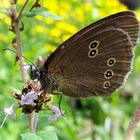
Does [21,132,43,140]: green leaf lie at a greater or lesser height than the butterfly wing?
lesser

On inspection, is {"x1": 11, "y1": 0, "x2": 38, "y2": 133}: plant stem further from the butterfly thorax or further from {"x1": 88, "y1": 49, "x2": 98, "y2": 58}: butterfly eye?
{"x1": 88, "y1": 49, "x2": 98, "y2": 58}: butterfly eye

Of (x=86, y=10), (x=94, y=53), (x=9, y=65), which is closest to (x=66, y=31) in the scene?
(x=86, y=10)

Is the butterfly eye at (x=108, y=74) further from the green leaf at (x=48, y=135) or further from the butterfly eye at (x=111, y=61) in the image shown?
the green leaf at (x=48, y=135)

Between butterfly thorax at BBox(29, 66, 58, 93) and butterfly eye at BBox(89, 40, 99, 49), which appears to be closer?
butterfly thorax at BBox(29, 66, 58, 93)

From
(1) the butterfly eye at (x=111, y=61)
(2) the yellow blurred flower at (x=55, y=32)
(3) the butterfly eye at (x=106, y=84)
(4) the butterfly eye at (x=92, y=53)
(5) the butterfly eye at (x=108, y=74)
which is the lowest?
(3) the butterfly eye at (x=106, y=84)

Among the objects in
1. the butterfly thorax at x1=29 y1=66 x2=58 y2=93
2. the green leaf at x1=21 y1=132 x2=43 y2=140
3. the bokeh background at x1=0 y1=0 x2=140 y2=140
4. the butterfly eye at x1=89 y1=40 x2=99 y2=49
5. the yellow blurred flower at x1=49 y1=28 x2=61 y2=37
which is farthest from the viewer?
the yellow blurred flower at x1=49 y1=28 x2=61 y2=37

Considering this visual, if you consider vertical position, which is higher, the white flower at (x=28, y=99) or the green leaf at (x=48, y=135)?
the white flower at (x=28, y=99)

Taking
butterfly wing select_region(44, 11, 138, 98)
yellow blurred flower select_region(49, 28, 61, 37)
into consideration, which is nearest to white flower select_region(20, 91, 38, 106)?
butterfly wing select_region(44, 11, 138, 98)

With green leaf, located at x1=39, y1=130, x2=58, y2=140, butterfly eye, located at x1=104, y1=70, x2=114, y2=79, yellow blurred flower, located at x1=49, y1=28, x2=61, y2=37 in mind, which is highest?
yellow blurred flower, located at x1=49, y1=28, x2=61, y2=37

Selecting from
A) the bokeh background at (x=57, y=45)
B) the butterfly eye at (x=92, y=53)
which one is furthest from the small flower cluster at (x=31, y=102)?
the bokeh background at (x=57, y=45)
